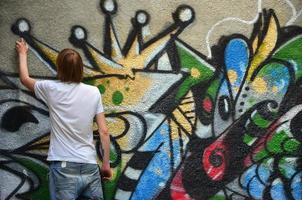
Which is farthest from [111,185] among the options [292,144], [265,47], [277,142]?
[265,47]

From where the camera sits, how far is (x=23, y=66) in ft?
15.6

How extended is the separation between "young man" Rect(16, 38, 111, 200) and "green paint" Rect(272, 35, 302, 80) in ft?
5.98

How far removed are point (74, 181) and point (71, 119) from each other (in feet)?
1.57

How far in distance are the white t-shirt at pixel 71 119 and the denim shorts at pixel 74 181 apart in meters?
0.05

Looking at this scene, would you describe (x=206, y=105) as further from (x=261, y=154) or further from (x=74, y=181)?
(x=74, y=181)

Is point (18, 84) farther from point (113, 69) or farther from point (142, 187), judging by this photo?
point (142, 187)

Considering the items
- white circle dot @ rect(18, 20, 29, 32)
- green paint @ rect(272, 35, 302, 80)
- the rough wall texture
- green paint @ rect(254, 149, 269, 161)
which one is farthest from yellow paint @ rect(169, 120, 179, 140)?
white circle dot @ rect(18, 20, 29, 32)

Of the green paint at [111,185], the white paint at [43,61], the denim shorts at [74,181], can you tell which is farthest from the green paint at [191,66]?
the denim shorts at [74,181]

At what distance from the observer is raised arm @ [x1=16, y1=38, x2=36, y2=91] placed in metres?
4.51

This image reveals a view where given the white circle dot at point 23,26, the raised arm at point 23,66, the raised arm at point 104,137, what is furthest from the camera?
the white circle dot at point 23,26

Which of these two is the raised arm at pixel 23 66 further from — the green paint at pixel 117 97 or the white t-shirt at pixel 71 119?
the green paint at pixel 117 97

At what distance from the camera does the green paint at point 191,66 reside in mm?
5047

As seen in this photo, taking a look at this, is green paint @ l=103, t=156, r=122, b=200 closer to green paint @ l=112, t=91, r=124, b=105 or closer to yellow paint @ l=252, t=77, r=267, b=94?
green paint @ l=112, t=91, r=124, b=105

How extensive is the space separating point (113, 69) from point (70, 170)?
1.21 meters
